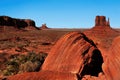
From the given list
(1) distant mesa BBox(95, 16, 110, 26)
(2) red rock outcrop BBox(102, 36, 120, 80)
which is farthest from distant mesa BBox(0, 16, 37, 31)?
(2) red rock outcrop BBox(102, 36, 120, 80)

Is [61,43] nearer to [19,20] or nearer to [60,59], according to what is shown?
[60,59]

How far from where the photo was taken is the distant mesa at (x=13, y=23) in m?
146

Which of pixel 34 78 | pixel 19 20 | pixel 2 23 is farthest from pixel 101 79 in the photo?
pixel 19 20

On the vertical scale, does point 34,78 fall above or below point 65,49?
below

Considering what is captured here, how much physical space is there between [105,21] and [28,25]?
271 ft

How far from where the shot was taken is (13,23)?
160500 millimetres

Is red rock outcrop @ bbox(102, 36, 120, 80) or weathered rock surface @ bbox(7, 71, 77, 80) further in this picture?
weathered rock surface @ bbox(7, 71, 77, 80)

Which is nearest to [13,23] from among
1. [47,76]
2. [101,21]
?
[101,21]

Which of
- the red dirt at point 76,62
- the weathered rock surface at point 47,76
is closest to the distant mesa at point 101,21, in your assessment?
the red dirt at point 76,62

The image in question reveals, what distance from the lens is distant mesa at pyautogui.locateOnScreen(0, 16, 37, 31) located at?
5751 inches

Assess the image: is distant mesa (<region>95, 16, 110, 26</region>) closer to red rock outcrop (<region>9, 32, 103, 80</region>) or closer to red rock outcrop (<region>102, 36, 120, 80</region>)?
red rock outcrop (<region>9, 32, 103, 80</region>)

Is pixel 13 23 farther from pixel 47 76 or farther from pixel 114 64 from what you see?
pixel 114 64

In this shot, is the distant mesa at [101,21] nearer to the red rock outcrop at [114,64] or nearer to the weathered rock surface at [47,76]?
the weathered rock surface at [47,76]

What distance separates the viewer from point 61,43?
1562 cm
